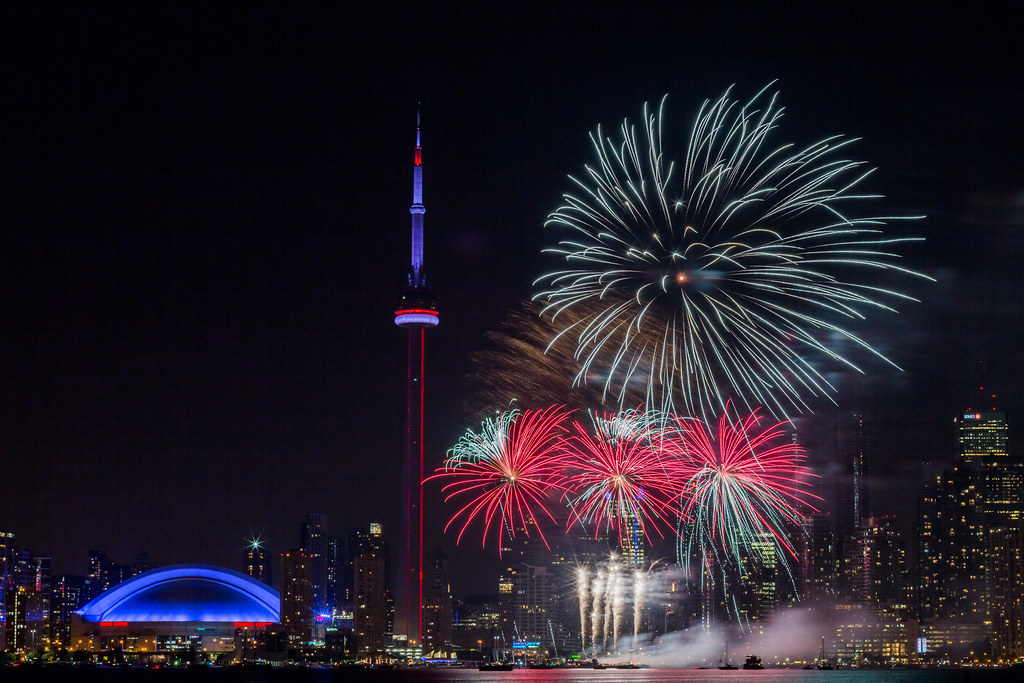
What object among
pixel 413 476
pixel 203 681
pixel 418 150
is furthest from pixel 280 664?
pixel 418 150

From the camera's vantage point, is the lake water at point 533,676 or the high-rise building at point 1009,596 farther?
the high-rise building at point 1009,596

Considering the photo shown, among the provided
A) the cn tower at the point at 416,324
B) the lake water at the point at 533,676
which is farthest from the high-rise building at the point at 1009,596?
the cn tower at the point at 416,324

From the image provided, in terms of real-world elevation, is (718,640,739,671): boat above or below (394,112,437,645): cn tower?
below

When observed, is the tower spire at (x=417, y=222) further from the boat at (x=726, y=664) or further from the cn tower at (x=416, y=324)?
the boat at (x=726, y=664)

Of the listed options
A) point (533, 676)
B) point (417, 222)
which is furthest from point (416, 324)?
point (533, 676)

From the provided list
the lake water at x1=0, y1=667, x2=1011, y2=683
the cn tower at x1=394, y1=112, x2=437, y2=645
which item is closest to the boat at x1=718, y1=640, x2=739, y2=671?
the lake water at x1=0, y1=667, x2=1011, y2=683

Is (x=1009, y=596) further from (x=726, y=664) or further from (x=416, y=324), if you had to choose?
(x=416, y=324)

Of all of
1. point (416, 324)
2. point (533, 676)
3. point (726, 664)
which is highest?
point (416, 324)

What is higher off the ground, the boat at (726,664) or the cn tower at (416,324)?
the cn tower at (416,324)

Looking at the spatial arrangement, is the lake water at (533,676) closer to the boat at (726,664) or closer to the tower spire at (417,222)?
the boat at (726,664)

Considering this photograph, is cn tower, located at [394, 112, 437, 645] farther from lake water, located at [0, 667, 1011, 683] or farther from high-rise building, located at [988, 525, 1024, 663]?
high-rise building, located at [988, 525, 1024, 663]

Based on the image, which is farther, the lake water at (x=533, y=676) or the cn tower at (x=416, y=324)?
the cn tower at (x=416, y=324)
